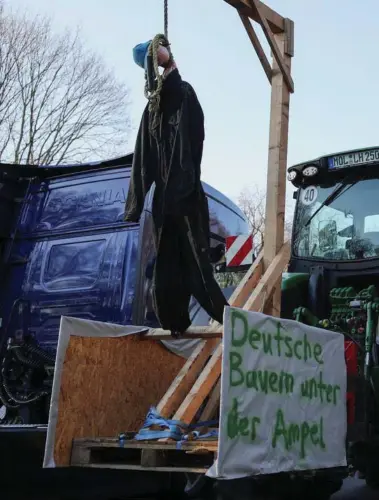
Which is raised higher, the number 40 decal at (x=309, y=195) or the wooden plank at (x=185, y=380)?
the number 40 decal at (x=309, y=195)

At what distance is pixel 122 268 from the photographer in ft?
20.3

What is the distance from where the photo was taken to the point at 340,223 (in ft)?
22.0

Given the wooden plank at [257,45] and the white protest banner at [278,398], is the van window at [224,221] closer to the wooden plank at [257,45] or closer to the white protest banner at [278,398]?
the wooden plank at [257,45]

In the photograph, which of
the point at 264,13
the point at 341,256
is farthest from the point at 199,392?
the point at 264,13

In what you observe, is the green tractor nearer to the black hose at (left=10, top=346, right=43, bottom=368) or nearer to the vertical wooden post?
the vertical wooden post

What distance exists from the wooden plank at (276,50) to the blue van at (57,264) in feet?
5.43

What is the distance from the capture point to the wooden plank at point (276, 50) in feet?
17.8

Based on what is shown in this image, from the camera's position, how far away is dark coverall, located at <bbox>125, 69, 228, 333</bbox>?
14.7 ft

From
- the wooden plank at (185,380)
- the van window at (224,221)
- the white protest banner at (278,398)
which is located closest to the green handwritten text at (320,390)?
the white protest banner at (278,398)

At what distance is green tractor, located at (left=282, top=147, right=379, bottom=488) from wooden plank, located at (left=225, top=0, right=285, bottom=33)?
4.94ft

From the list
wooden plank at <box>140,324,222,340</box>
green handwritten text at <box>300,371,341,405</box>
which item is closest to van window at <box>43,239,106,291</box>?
wooden plank at <box>140,324,222,340</box>

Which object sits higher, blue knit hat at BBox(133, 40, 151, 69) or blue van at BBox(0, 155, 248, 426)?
blue knit hat at BBox(133, 40, 151, 69)

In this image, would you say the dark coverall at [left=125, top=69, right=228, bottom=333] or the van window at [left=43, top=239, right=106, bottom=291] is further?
the van window at [left=43, top=239, right=106, bottom=291]

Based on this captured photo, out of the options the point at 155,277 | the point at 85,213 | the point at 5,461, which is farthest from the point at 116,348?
the point at 85,213
